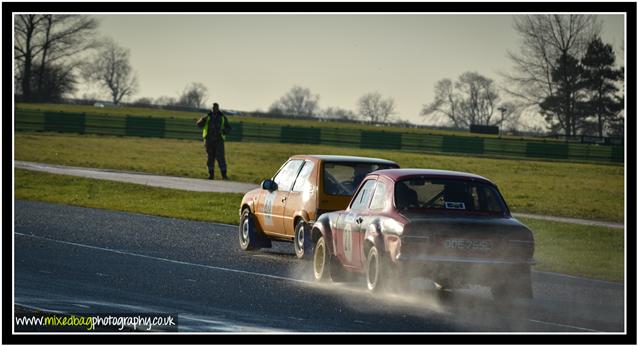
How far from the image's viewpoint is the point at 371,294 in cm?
1189

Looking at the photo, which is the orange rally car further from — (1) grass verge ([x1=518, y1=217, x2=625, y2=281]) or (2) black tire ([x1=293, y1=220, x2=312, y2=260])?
(1) grass verge ([x1=518, y1=217, x2=625, y2=281])

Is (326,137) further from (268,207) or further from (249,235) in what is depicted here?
(268,207)

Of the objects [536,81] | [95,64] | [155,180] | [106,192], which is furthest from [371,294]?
[95,64]

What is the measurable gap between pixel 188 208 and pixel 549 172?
2537 cm

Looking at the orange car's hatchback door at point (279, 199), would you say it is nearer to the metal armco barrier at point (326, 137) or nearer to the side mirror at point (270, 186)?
the side mirror at point (270, 186)

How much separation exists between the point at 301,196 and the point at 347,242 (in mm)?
2862

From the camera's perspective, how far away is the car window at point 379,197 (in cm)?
1230

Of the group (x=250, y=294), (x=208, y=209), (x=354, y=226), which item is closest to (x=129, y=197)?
(x=208, y=209)

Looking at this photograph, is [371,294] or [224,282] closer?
[371,294]

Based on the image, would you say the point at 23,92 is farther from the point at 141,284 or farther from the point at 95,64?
the point at 141,284

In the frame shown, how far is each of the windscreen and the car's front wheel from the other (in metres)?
4.77

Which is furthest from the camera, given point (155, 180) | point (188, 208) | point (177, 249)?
point (155, 180)

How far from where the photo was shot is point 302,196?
1537 cm

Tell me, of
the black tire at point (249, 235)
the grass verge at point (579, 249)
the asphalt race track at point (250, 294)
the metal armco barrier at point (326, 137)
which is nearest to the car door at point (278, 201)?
the black tire at point (249, 235)
